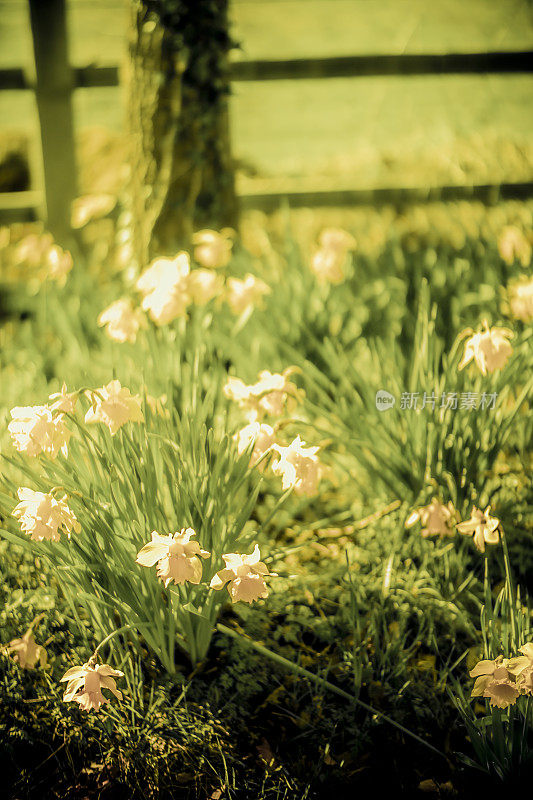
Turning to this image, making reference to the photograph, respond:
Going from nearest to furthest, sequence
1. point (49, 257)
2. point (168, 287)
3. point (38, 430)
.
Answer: point (38, 430) → point (168, 287) → point (49, 257)

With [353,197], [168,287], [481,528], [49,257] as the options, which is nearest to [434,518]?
[481,528]

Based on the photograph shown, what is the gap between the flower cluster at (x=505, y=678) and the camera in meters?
1.06

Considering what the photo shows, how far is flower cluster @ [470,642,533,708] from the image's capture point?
1064mm

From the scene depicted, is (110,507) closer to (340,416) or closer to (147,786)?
(147,786)

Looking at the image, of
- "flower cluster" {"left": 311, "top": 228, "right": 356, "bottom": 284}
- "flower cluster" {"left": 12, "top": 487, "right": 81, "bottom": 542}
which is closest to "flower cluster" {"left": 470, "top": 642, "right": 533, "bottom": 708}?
"flower cluster" {"left": 12, "top": 487, "right": 81, "bottom": 542}

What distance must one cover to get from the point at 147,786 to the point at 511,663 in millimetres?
682

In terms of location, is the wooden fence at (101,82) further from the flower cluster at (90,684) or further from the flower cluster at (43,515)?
the flower cluster at (90,684)

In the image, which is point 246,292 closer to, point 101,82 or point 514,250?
point 514,250

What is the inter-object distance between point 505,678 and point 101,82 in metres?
2.95

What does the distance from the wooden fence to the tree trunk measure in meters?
0.61

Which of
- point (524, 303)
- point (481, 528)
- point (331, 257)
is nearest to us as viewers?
point (481, 528)

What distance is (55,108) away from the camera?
9.91ft

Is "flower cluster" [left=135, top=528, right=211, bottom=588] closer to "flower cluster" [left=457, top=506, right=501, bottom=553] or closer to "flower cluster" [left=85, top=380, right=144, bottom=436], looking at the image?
"flower cluster" [left=85, top=380, right=144, bottom=436]

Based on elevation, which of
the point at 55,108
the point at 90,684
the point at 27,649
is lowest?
the point at 27,649
